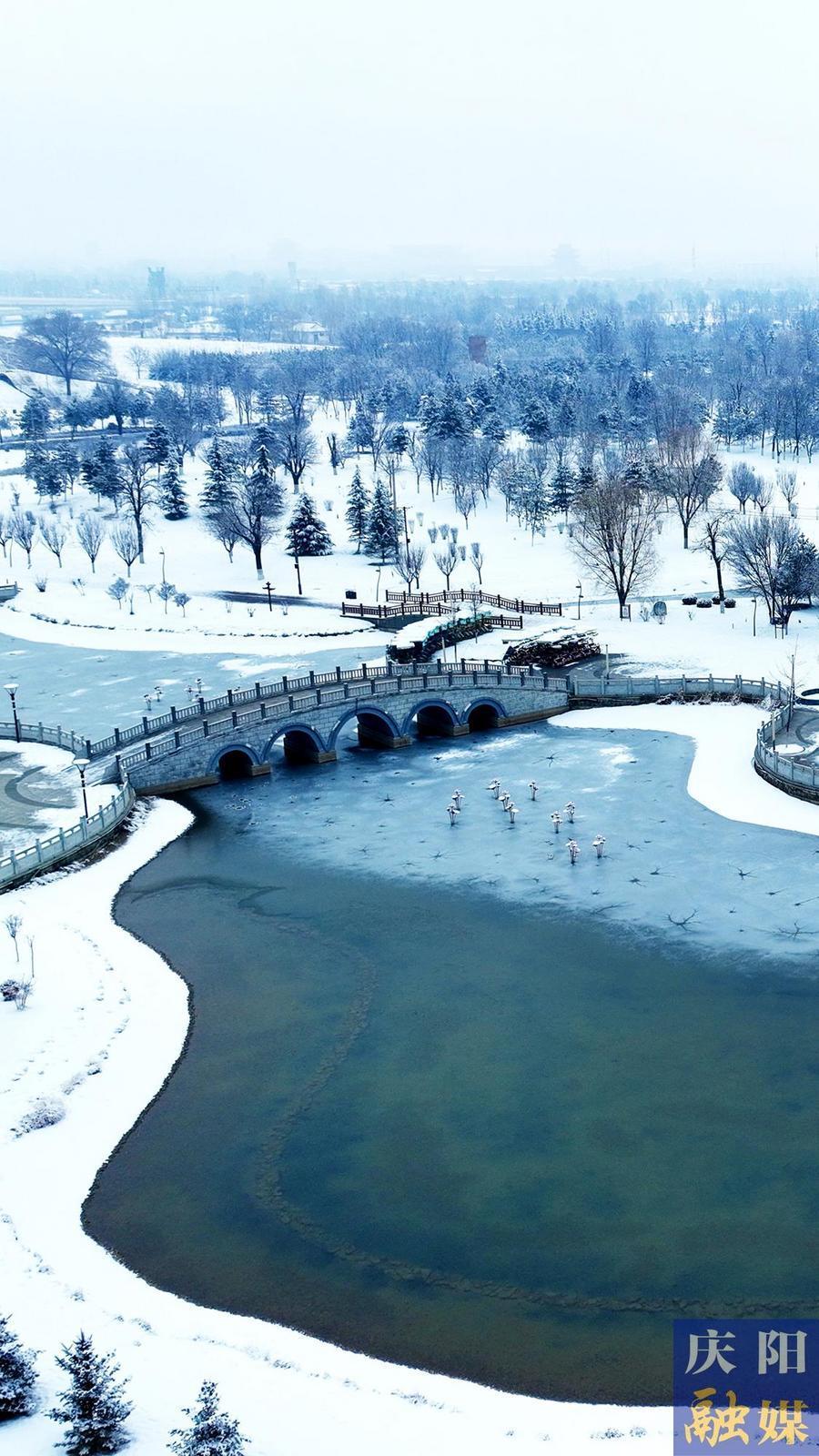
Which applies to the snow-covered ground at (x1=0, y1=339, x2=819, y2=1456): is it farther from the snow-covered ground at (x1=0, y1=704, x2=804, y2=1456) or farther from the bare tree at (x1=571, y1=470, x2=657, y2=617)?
the bare tree at (x1=571, y1=470, x2=657, y2=617)

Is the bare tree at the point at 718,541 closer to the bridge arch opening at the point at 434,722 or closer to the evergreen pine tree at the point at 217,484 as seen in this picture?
the bridge arch opening at the point at 434,722

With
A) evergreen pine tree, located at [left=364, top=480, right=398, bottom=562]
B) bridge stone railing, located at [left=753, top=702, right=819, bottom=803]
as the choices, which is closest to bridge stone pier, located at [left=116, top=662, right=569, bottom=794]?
bridge stone railing, located at [left=753, top=702, right=819, bottom=803]

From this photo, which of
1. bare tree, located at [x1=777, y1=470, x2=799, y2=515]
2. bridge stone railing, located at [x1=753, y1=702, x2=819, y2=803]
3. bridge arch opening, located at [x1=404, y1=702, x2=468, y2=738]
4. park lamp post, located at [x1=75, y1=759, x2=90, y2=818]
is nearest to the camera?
park lamp post, located at [x1=75, y1=759, x2=90, y2=818]

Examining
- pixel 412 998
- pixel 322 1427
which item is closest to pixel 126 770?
pixel 412 998

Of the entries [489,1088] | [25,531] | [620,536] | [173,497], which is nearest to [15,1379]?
[489,1088]

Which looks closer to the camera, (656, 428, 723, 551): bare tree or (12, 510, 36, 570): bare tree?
(656, 428, 723, 551): bare tree

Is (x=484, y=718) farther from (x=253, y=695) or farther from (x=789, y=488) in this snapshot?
(x=789, y=488)

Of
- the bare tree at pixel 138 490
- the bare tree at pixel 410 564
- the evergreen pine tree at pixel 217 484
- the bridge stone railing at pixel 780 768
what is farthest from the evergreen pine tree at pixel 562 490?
the bridge stone railing at pixel 780 768
